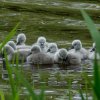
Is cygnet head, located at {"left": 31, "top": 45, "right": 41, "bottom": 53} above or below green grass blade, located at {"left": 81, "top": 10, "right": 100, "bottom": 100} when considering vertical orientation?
below

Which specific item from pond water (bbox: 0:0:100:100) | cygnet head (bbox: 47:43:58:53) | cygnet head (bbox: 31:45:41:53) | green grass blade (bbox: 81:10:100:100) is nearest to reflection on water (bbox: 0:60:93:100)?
pond water (bbox: 0:0:100:100)

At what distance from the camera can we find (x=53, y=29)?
13.0m

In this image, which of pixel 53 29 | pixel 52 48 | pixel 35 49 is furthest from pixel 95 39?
pixel 53 29

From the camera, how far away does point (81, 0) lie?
57.8 feet

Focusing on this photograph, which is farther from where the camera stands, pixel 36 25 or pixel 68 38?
pixel 36 25

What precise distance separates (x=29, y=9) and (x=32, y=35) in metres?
3.64

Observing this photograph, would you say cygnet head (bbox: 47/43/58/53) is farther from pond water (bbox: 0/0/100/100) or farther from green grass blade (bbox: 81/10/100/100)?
green grass blade (bbox: 81/10/100/100)

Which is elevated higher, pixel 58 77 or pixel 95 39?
pixel 95 39

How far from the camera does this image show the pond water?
789 cm

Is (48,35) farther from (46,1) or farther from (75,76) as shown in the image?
(46,1)

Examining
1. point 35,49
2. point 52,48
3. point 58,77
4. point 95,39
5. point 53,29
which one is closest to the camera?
point 95,39

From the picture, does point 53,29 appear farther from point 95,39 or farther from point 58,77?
point 95,39

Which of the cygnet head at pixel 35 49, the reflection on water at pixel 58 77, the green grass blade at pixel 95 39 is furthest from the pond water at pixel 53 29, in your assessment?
the green grass blade at pixel 95 39

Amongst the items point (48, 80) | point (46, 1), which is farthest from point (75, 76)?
point (46, 1)
